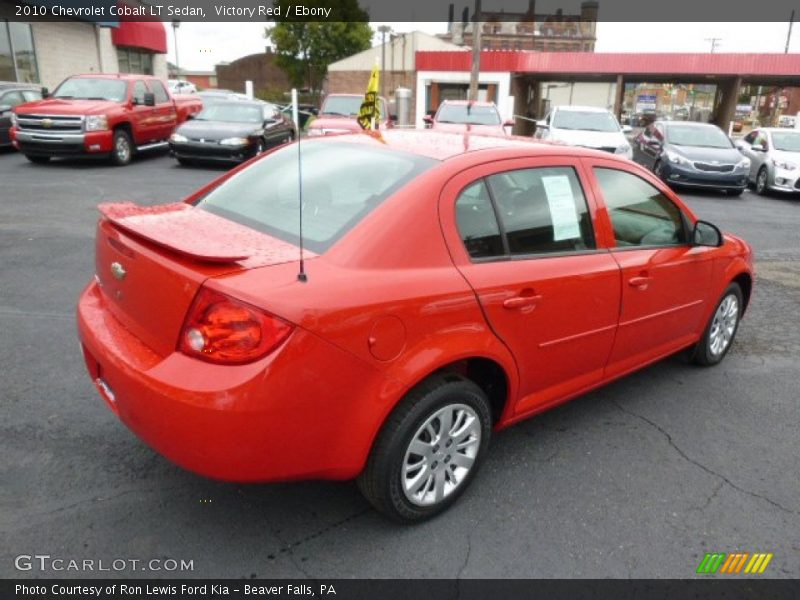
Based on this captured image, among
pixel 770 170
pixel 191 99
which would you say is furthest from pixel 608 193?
pixel 191 99

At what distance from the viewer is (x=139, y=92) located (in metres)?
13.8

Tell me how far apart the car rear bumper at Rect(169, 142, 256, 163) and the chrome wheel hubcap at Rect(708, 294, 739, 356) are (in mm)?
10809

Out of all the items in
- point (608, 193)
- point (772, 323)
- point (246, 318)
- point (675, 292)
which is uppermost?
point (608, 193)

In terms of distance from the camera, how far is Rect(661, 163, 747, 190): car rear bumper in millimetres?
13367

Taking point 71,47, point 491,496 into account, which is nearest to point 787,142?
point 491,496

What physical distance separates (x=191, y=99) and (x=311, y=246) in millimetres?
16690

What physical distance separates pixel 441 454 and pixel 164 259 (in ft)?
4.60

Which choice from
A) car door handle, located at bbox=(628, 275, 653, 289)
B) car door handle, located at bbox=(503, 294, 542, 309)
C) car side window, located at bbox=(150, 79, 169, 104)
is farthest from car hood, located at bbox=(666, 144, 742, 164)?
car door handle, located at bbox=(503, 294, 542, 309)

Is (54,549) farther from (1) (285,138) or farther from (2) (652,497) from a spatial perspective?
(1) (285,138)

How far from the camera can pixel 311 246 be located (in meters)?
2.58

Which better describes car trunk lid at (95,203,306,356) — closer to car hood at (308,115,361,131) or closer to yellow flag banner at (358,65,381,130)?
yellow flag banner at (358,65,381,130)

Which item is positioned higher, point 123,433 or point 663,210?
point 663,210

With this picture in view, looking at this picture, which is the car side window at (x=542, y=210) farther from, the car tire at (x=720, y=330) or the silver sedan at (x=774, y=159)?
the silver sedan at (x=774, y=159)

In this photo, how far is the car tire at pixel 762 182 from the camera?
14359mm
